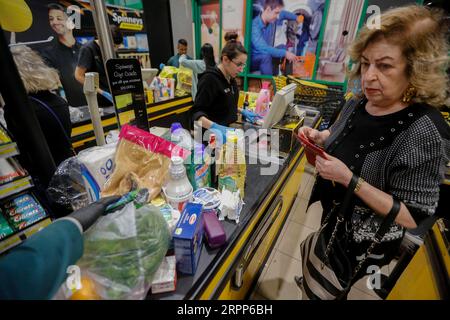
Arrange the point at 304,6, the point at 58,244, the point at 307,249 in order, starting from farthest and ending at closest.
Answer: the point at 304,6 < the point at 307,249 < the point at 58,244

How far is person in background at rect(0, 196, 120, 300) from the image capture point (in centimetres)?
43

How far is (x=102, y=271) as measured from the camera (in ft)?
1.87

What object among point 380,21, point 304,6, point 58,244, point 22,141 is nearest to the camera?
point 58,244

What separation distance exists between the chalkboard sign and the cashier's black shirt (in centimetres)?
362

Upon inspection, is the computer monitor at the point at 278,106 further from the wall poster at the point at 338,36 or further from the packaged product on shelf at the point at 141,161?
the wall poster at the point at 338,36

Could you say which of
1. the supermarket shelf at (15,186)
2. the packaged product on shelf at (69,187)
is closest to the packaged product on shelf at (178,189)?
the packaged product on shelf at (69,187)

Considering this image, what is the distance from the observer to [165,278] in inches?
26.0

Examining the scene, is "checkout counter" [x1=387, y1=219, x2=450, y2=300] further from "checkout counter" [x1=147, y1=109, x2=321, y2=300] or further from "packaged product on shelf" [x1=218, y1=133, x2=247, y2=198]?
"packaged product on shelf" [x1=218, y1=133, x2=247, y2=198]

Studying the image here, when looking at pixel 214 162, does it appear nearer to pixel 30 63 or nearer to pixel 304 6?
pixel 30 63

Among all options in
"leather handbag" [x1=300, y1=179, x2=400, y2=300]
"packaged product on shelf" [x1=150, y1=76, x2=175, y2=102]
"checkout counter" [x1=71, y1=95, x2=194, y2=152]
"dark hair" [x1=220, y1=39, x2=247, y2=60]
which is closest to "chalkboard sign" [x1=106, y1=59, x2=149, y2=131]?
"checkout counter" [x1=71, y1=95, x2=194, y2=152]

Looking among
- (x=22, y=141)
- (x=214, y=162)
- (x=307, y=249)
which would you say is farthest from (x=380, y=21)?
(x=22, y=141)

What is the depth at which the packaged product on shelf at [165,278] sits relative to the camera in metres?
0.65

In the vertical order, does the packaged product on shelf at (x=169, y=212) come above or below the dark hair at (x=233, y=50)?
below

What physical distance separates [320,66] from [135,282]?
5.59m
